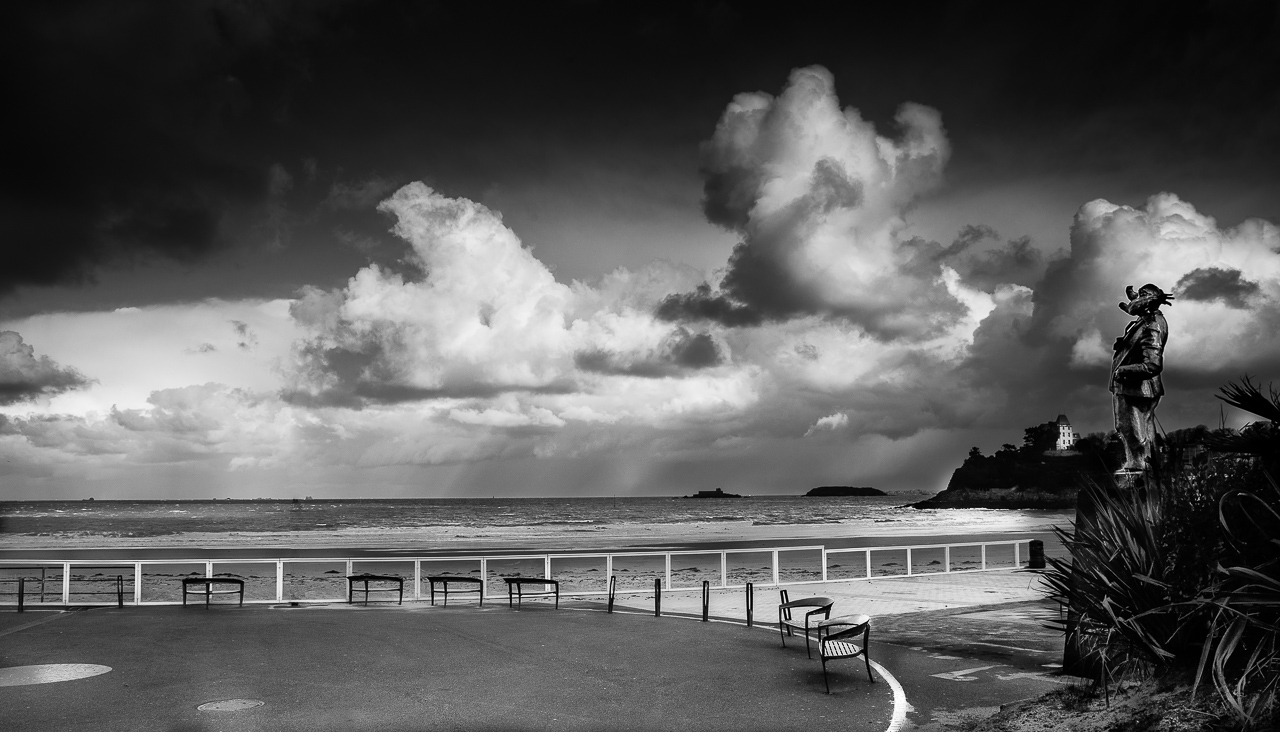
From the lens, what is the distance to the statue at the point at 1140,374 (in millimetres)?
9617

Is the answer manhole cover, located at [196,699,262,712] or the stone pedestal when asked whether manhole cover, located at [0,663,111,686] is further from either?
the stone pedestal

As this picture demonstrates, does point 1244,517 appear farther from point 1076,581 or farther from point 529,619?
point 529,619

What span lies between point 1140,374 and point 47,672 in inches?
489

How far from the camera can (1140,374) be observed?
9672 mm

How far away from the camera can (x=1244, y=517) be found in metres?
6.01

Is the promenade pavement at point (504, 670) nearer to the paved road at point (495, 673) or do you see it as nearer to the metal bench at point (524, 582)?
the paved road at point (495, 673)

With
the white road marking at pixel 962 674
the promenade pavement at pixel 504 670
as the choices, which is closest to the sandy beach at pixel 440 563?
the promenade pavement at pixel 504 670

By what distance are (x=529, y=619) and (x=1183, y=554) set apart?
1105cm

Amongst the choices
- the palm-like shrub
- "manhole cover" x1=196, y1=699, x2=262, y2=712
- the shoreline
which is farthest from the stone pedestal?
the shoreline

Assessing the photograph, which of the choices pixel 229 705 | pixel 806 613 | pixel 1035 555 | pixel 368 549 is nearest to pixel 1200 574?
pixel 806 613

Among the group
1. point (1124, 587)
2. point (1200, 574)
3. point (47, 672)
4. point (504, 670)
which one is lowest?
point (504, 670)

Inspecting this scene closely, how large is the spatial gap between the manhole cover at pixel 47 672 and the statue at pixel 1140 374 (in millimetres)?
11469

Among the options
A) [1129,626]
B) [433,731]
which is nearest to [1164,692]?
[1129,626]

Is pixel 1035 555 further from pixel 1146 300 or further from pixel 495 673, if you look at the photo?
pixel 495 673
